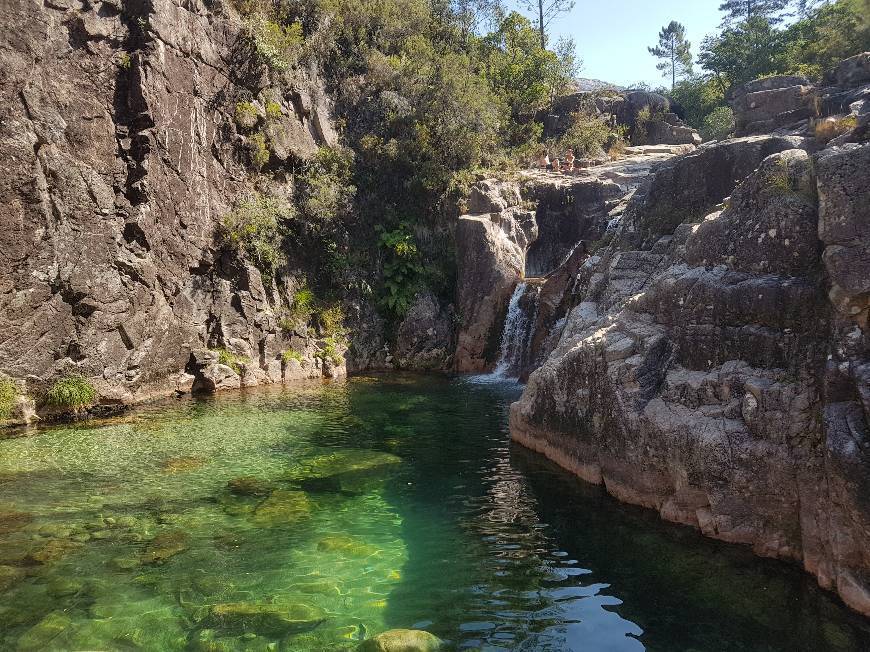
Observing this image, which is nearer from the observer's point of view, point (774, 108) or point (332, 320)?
point (774, 108)

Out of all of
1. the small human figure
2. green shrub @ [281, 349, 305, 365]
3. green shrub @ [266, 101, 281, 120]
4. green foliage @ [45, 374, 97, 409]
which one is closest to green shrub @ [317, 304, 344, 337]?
green shrub @ [281, 349, 305, 365]

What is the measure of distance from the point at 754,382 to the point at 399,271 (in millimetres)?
16618

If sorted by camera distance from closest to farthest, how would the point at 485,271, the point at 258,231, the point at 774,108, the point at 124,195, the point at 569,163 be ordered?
the point at 124,195, the point at 258,231, the point at 774,108, the point at 485,271, the point at 569,163

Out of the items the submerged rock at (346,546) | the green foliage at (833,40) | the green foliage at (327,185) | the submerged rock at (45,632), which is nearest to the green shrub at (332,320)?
the green foliage at (327,185)

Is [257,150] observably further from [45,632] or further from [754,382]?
[754,382]

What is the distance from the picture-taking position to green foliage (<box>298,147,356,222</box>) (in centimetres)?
2145

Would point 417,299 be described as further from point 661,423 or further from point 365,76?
point 661,423

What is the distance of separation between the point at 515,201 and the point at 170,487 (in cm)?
1839

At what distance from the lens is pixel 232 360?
1789 cm

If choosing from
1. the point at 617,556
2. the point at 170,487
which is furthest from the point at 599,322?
the point at 170,487

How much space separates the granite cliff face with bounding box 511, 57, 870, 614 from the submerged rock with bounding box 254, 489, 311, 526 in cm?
450

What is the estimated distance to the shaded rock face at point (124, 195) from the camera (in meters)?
13.2

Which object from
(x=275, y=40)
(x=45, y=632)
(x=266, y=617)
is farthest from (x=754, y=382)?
(x=275, y=40)

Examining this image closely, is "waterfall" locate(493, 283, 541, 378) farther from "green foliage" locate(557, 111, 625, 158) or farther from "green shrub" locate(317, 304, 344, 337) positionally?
"green foliage" locate(557, 111, 625, 158)
